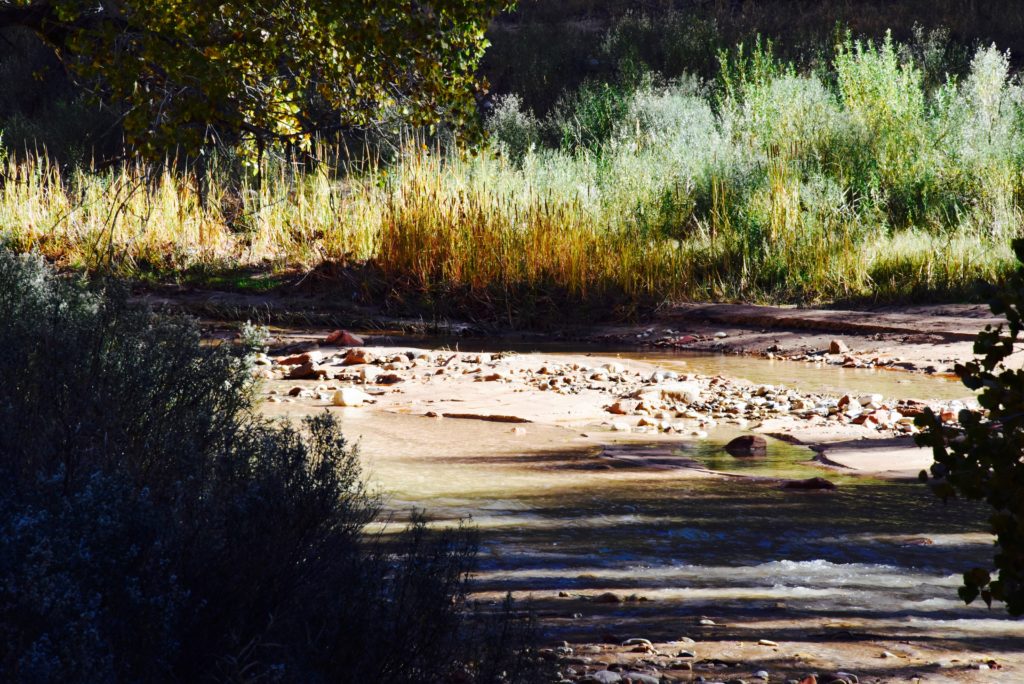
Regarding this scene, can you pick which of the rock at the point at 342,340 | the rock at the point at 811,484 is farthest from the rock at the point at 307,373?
the rock at the point at 811,484

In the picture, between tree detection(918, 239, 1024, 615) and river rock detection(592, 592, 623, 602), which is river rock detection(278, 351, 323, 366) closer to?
river rock detection(592, 592, 623, 602)

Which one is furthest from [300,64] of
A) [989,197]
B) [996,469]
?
[989,197]

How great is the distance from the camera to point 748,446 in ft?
19.3

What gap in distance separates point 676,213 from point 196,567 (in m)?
11.0

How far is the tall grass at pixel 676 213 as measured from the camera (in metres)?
11.6

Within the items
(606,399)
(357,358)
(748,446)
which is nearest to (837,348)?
(606,399)

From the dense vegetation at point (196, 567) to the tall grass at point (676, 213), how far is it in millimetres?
7446

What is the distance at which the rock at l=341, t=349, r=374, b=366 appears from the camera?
8.58 meters

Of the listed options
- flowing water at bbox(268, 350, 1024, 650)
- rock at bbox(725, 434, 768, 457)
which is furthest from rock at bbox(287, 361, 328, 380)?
rock at bbox(725, 434, 768, 457)

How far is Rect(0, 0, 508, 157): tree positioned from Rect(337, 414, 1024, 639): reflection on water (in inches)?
75.1

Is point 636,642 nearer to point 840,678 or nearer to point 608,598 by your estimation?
point 608,598

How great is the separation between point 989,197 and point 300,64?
8289 millimetres

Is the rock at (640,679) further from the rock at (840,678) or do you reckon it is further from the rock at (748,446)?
the rock at (748,446)

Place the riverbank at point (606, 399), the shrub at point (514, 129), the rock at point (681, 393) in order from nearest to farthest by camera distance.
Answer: the riverbank at point (606, 399)
the rock at point (681, 393)
the shrub at point (514, 129)
